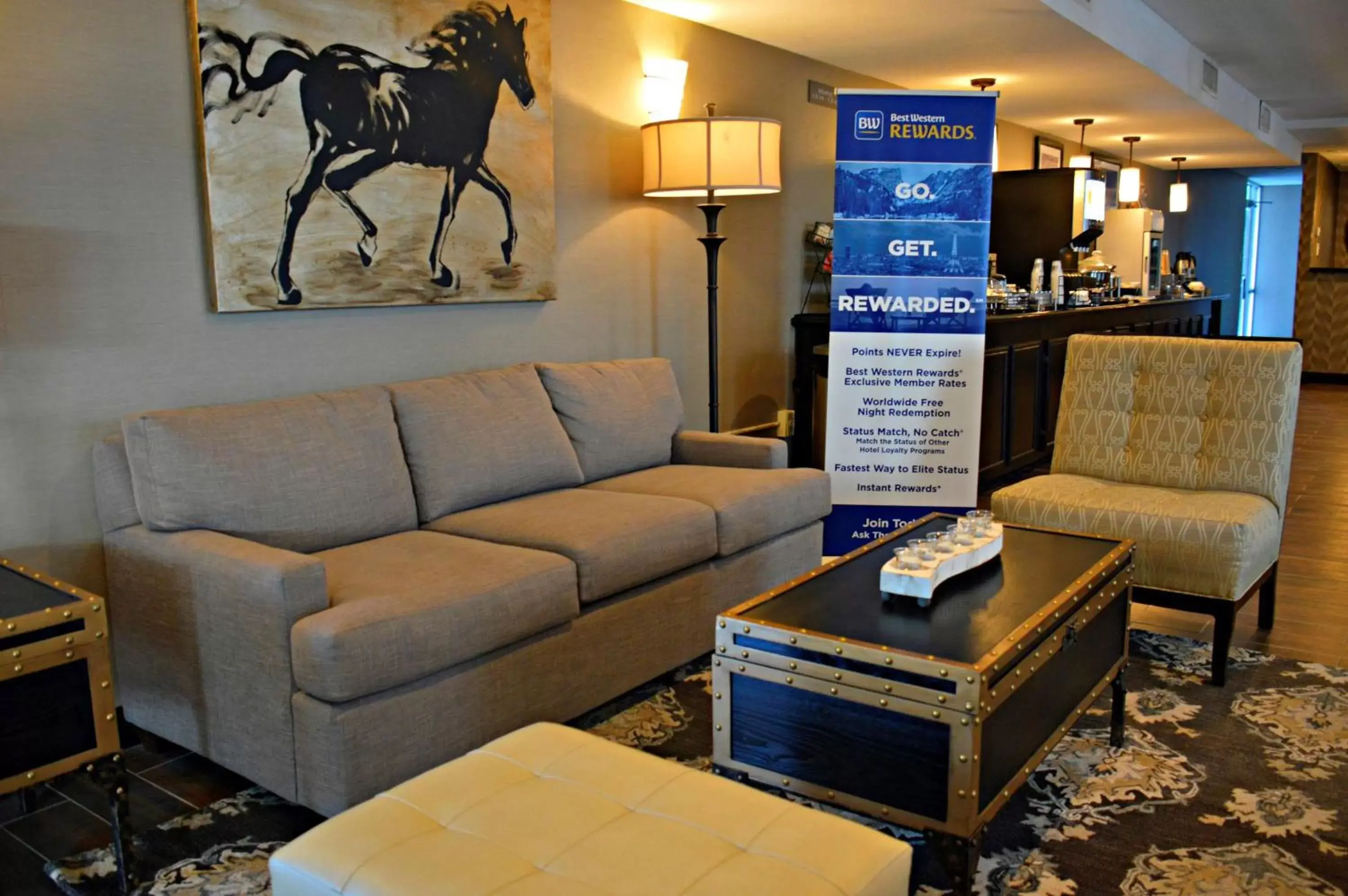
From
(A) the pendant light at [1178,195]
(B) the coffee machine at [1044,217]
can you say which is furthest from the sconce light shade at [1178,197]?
(B) the coffee machine at [1044,217]

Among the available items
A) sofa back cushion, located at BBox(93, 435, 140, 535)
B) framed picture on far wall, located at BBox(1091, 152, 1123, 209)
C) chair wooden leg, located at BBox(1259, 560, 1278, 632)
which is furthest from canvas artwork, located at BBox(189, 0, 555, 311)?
framed picture on far wall, located at BBox(1091, 152, 1123, 209)

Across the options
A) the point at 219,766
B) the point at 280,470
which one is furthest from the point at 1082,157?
the point at 219,766

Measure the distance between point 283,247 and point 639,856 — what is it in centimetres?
227

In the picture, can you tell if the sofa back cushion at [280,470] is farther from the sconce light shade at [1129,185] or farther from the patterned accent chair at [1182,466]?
the sconce light shade at [1129,185]

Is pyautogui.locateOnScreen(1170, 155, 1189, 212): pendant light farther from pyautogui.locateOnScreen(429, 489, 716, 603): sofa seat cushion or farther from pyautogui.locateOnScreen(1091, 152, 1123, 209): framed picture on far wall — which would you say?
pyautogui.locateOnScreen(429, 489, 716, 603): sofa seat cushion

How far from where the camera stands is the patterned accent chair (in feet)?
10.2

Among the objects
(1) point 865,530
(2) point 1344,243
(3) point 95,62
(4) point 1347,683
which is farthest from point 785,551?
(2) point 1344,243

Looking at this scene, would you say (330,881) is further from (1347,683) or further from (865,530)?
(865,530)

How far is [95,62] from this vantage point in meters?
2.69

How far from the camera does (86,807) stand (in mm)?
2469

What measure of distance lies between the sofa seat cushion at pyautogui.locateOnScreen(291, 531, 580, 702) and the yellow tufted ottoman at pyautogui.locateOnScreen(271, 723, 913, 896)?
20.7 inches

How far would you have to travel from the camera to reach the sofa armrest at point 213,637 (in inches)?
90.1

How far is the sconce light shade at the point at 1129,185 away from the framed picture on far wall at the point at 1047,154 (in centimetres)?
106

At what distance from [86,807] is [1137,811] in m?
2.36
